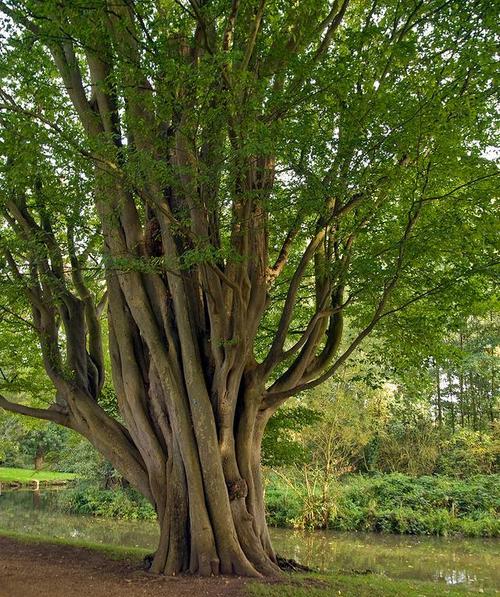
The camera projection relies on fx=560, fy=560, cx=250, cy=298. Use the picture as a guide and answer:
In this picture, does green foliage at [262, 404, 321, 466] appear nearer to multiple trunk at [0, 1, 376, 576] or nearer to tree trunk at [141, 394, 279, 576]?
multiple trunk at [0, 1, 376, 576]

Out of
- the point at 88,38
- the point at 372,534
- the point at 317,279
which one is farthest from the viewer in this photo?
the point at 372,534

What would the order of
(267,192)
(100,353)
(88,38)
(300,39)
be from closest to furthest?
(88,38)
(267,192)
(300,39)
(100,353)

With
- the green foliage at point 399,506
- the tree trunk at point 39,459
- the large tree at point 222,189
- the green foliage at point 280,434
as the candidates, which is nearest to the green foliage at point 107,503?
the green foliage at point 399,506

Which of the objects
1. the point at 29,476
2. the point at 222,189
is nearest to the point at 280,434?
the point at 222,189

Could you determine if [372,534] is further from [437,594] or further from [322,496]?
[437,594]

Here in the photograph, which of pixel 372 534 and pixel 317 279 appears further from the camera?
pixel 372 534

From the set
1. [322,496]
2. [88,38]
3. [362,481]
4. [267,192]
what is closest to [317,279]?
[267,192]

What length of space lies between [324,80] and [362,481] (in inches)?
568

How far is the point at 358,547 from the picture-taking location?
13.0 metres

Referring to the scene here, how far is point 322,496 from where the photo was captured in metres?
15.3

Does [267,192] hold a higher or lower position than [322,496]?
higher

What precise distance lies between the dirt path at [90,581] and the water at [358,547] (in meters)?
4.06

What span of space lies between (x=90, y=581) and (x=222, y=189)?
418cm

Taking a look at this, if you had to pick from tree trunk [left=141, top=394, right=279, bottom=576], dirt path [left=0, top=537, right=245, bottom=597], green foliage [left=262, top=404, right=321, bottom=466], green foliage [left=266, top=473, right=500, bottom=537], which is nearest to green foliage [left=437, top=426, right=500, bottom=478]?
green foliage [left=266, top=473, right=500, bottom=537]
